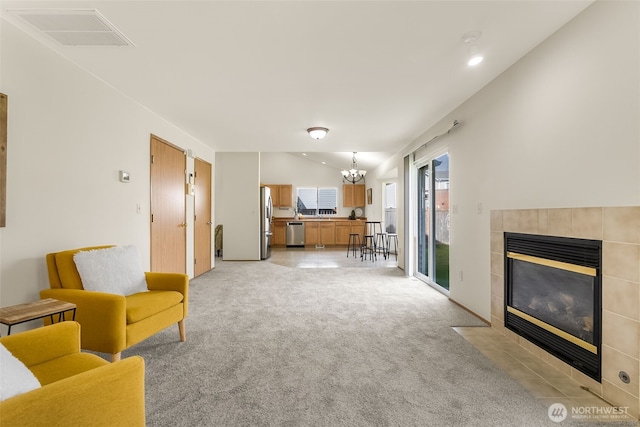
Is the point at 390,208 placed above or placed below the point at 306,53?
below

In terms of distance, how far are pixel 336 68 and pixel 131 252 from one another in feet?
7.89

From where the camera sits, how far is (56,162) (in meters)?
2.29

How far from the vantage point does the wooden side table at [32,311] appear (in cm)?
154

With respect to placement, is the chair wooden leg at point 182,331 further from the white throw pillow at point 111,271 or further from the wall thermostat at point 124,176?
the wall thermostat at point 124,176

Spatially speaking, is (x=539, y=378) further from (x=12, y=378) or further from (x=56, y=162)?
(x=56, y=162)

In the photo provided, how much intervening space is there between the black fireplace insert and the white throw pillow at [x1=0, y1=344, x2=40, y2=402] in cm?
271

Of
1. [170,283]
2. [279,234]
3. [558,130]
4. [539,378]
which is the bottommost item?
[539,378]

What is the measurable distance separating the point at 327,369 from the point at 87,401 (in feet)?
4.72

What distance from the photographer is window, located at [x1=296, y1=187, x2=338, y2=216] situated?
34.3 feet

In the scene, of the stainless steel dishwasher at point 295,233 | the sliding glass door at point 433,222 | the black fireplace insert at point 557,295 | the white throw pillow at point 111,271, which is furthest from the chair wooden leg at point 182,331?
the stainless steel dishwasher at point 295,233

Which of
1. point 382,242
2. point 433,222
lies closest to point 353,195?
point 382,242

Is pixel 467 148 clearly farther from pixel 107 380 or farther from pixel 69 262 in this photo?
pixel 69 262

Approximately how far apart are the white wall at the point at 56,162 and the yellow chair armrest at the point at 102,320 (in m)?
0.55

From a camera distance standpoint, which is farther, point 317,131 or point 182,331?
point 317,131
